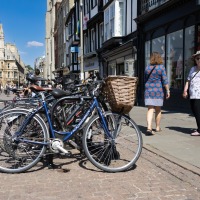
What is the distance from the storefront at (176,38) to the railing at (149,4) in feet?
1.05

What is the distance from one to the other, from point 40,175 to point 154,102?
340cm

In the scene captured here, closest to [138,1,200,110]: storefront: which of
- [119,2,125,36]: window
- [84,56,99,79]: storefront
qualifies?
[119,2,125,36]: window

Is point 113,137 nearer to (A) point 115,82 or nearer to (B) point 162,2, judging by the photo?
(A) point 115,82

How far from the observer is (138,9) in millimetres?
16047

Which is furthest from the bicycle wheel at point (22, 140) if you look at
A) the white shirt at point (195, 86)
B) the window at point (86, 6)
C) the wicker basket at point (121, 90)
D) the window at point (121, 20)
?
the window at point (86, 6)

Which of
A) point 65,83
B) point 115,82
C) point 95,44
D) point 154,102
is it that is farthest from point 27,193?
point 95,44

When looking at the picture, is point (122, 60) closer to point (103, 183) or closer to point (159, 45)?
point (159, 45)

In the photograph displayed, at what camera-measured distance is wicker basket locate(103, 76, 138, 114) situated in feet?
13.8

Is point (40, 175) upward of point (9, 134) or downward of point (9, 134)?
downward

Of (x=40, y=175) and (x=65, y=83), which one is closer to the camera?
(x=40, y=175)

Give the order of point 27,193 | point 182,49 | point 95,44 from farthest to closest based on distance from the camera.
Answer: point 95,44
point 182,49
point 27,193

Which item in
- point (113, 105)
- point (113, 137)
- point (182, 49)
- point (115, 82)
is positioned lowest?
point (113, 137)

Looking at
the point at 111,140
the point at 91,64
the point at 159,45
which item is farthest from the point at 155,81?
the point at 91,64

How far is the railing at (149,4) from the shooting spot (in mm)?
13542
